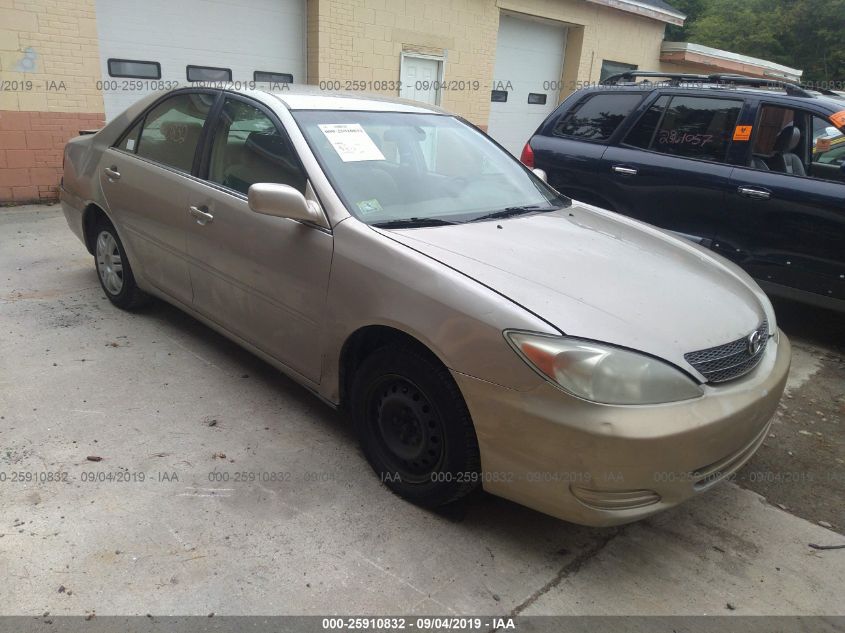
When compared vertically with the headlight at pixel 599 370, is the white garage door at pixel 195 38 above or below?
above

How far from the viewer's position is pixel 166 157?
12.9ft

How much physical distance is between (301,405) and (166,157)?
1.75 metres

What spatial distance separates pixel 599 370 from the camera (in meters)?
2.12

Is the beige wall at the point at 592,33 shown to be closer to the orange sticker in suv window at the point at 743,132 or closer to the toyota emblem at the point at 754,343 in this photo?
the orange sticker in suv window at the point at 743,132

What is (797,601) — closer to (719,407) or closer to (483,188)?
(719,407)

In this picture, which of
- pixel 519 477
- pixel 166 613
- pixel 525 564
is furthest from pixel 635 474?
pixel 166 613

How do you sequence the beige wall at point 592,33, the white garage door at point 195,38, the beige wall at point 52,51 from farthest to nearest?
the beige wall at point 592,33, the white garage door at point 195,38, the beige wall at point 52,51

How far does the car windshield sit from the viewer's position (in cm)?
298

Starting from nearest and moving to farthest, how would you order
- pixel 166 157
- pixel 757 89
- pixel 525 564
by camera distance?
pixel 525 564 < pixel 166 157 < pixel 757 89

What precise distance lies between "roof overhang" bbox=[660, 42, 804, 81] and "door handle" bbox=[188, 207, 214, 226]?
16114 millimetres

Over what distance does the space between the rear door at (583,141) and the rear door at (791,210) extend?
1.07 m

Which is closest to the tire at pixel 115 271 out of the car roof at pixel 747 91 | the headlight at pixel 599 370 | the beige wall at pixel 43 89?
the headlight at pixel 599 370

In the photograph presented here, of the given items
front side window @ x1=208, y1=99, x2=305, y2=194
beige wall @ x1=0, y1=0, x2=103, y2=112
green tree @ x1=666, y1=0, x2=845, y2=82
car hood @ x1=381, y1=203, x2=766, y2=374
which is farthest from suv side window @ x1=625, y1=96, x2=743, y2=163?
green tree @ x1=666, y1=0, x2=845, y2=82

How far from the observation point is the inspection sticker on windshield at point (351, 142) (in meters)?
3.12
